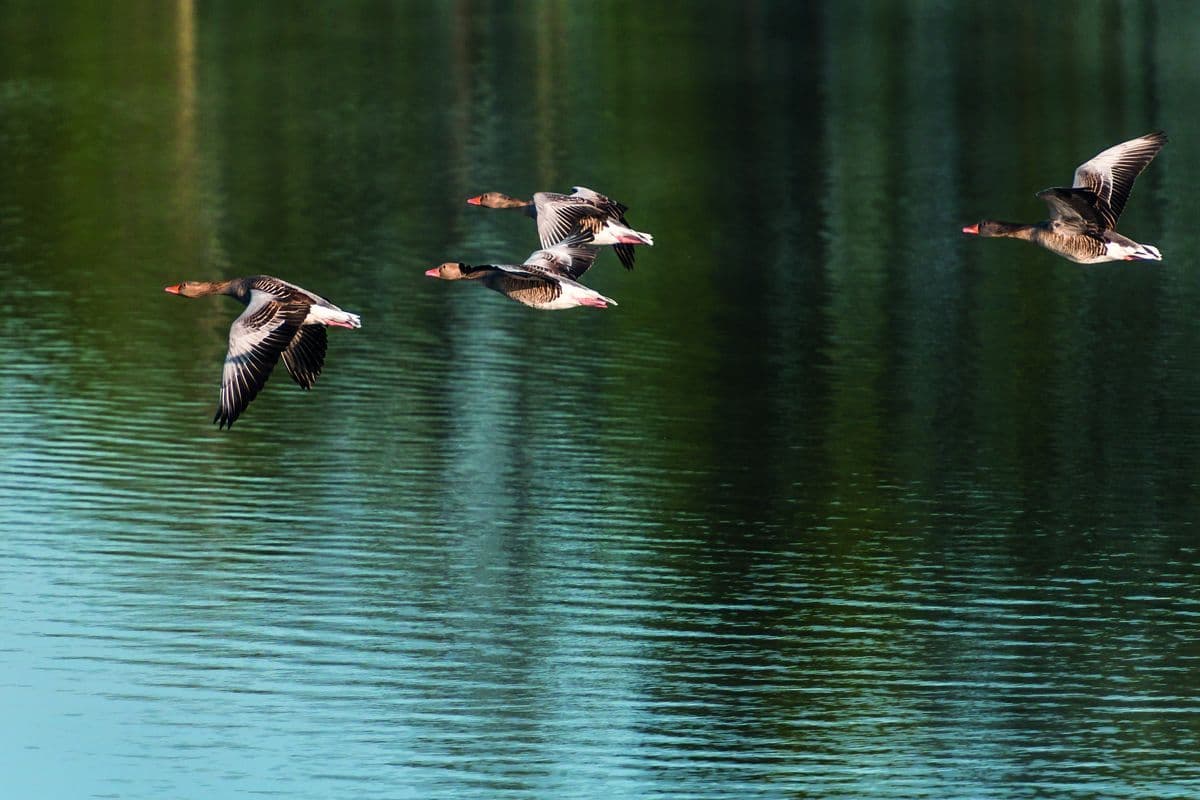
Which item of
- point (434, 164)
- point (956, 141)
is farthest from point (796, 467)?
point (956, 141)

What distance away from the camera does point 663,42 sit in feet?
385

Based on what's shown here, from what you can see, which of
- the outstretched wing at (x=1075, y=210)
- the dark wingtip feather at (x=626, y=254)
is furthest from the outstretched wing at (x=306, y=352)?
the outstretched wing at (x=1075, y=210)

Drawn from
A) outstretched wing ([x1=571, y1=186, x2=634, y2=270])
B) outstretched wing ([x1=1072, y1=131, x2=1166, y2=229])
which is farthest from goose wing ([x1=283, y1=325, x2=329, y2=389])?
outstretched wing ([x1=1072, y1=131, x2=1166, y2=229])

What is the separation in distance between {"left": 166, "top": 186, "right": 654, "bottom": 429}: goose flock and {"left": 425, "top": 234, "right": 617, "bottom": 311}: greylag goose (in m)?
0.01

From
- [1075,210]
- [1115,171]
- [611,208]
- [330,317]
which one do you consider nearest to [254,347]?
[330,317]

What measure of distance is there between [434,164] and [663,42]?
1595 inches

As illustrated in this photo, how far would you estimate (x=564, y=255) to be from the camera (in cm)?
3061

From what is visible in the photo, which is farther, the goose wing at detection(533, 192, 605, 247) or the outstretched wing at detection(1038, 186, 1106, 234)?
the outstretched wing at detection(1038, 186, 1106, 234)

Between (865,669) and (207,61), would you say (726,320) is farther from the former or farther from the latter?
(207,61)

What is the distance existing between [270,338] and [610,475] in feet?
55.7

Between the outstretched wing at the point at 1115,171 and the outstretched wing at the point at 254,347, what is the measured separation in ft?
37.4

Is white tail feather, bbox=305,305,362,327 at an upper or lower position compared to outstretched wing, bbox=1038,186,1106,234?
lower

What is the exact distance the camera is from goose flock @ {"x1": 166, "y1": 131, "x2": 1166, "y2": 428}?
26.6m

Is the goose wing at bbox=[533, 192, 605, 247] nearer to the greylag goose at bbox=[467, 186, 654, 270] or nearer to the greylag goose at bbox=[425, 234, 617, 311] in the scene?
the greylag goose at bbox=[467, 186, 654, 270]
